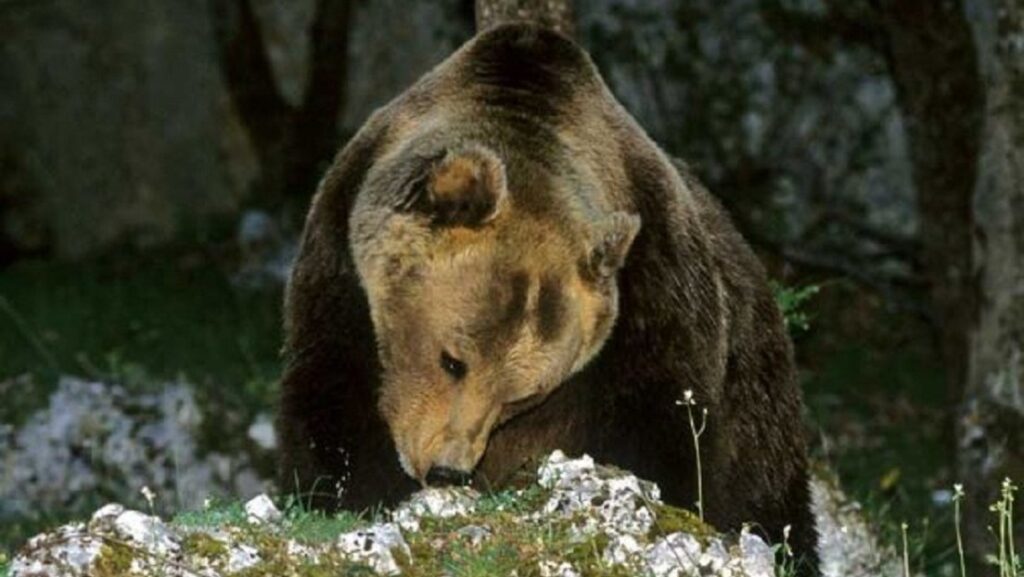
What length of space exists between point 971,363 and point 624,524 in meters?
5.79

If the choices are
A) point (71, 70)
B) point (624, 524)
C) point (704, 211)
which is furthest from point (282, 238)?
point (624, 524)

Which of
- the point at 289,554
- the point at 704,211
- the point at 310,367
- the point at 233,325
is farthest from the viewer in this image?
the point at 233,325

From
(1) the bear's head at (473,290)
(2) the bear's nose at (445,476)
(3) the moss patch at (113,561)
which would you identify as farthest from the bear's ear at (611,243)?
(3) the moss patch at (113,561)

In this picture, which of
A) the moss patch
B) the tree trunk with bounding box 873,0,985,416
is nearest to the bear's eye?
the moss patch

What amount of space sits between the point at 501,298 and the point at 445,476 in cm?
49

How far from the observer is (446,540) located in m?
5.94

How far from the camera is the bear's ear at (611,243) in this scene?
6.57m

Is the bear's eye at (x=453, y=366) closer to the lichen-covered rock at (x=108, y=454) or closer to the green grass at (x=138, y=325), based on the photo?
the lichen-covered rock at (x=108, y=454)

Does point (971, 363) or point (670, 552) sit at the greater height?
point (670, 552)

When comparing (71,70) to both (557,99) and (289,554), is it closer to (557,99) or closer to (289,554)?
(557,99)

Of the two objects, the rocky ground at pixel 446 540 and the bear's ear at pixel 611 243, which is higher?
the bear's ear at pixel 611 243

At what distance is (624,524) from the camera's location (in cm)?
603

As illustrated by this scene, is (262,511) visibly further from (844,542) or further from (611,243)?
(844,542)

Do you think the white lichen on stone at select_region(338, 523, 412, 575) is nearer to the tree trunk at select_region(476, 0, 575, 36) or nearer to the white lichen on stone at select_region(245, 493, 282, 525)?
the white lichen on stone at select_region(245, 493, 282, 525)
